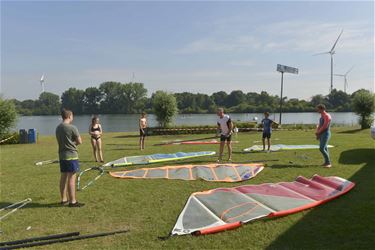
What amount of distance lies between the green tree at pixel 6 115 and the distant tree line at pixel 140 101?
6279cm

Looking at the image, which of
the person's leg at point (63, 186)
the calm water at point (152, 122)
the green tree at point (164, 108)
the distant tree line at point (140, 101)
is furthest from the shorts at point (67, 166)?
the distant tree line at point (140, 101)

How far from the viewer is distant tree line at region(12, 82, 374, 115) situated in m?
88.0

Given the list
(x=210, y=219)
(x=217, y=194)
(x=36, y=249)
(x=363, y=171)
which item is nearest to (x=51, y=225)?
(x=36, y=249)

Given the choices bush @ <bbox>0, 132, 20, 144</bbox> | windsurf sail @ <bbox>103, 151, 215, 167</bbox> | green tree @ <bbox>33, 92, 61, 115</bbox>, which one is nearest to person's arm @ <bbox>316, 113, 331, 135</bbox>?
windsurf sail @ <bbox>103, 151, 215, 167</bbox>

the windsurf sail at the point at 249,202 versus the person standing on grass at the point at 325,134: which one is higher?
the person standing on grass at the point at 325,134

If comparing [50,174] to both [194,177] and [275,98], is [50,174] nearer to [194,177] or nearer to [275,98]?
[194,177]

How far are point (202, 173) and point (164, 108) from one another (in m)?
24.1

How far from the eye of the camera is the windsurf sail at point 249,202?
5.23m

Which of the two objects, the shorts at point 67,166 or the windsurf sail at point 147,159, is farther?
the windsurf sail at point 147,159

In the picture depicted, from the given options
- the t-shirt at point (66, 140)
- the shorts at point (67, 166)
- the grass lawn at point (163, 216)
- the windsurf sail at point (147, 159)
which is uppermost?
the t-shirt at point (66, 140)

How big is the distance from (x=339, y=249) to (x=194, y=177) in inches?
186

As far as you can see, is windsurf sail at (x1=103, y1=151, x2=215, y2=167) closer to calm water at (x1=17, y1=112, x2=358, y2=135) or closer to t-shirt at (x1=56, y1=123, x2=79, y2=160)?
t-shirt at (x1=56, y1=123, x2=79, y2=160)

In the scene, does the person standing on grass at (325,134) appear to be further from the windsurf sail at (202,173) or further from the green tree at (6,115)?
the green tree at (6,115)

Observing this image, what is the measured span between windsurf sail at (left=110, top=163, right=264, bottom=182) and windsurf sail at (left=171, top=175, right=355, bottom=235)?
126cm
